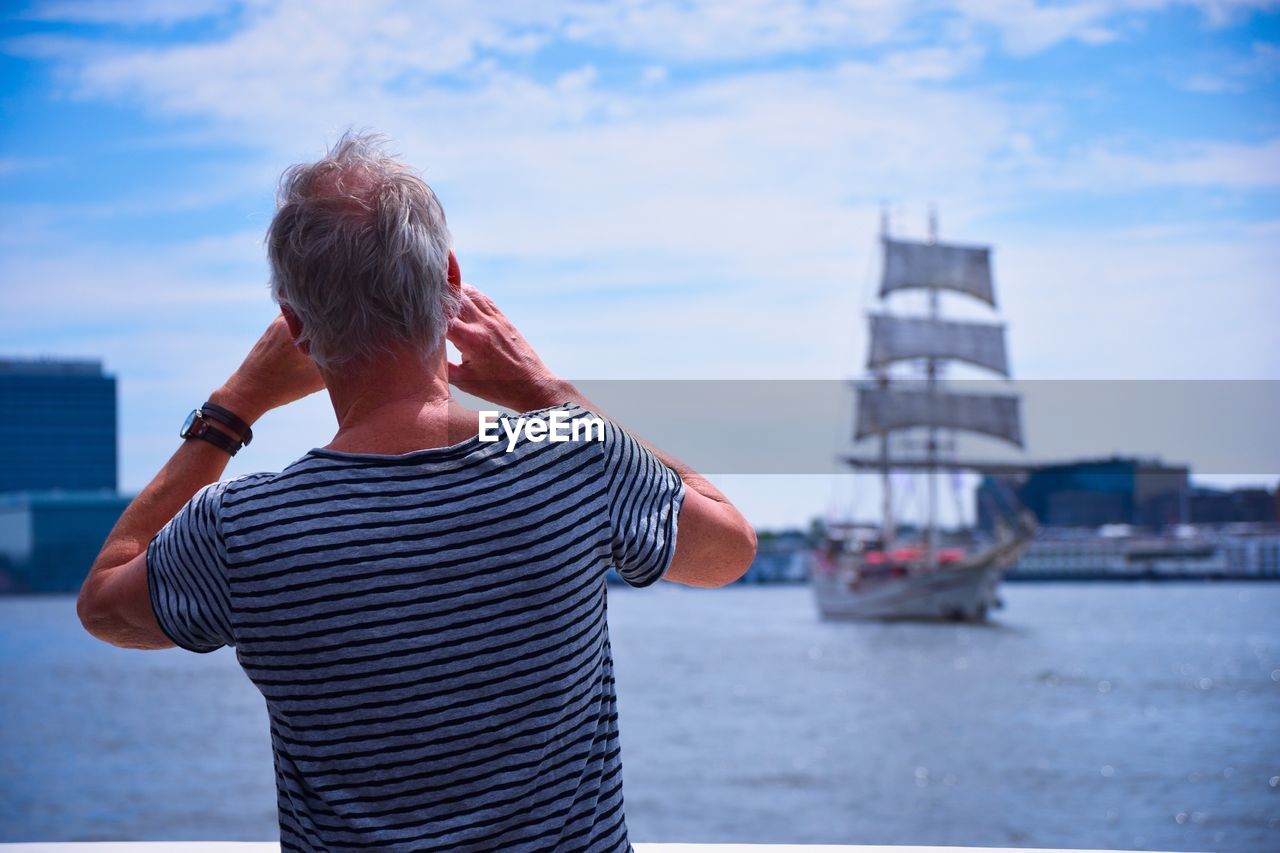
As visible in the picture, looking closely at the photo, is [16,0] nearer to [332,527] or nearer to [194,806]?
[194,806]

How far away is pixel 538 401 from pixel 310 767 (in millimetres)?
299

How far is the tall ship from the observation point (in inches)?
1435

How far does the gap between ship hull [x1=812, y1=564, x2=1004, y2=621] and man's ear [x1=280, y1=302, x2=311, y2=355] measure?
41.5m

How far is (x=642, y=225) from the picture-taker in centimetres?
5794

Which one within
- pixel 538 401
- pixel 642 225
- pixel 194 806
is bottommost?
pixel 194 806

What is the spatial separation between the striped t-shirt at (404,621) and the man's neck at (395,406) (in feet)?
0.08

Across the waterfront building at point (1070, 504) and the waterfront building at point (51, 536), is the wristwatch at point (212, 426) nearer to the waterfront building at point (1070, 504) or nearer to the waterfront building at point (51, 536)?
the waterfront building at point (51, 536)

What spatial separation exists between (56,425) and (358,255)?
5479cm

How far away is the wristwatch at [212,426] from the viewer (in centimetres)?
91

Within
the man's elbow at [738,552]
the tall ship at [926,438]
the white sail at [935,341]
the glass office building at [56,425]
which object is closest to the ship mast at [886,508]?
the tall ship at [926,438]

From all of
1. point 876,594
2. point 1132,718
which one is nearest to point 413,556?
point 1132,718

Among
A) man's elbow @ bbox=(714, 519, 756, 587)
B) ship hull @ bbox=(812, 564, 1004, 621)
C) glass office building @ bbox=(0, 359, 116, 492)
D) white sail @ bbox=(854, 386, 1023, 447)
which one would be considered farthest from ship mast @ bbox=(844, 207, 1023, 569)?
man's elbow @ bbox=(714, 519, 756, 587)

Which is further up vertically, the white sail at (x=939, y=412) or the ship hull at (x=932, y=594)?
the white sail at (x=939, y=412)

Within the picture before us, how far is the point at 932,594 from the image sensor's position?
41.3m
